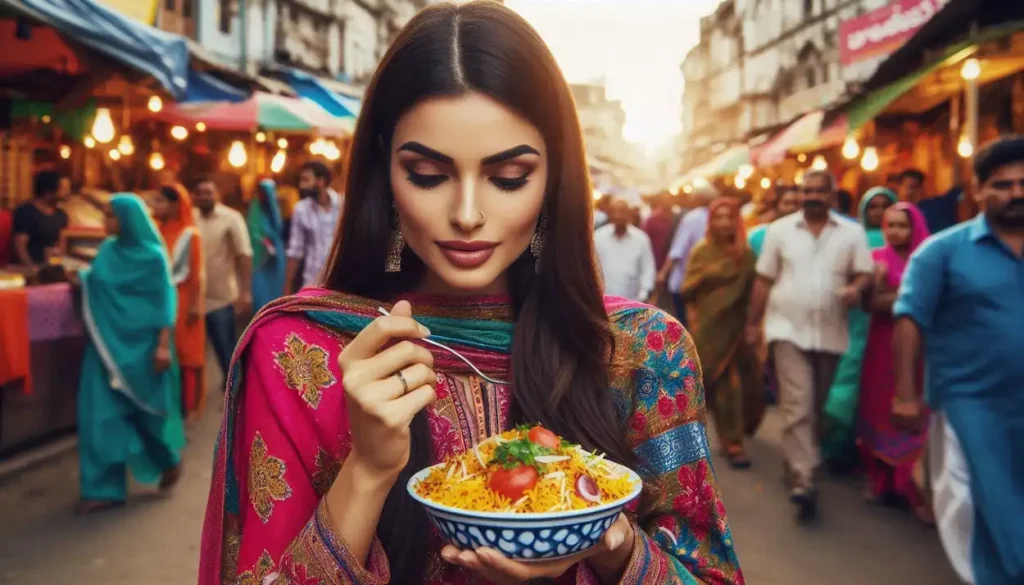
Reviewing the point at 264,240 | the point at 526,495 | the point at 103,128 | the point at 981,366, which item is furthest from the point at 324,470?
the point at 103,128

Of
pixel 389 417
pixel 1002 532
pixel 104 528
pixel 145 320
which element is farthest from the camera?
pixel 145 320

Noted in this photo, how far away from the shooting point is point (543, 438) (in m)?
1.46

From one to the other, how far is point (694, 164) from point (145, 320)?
53.6 meters

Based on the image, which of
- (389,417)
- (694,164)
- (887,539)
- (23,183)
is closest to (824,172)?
(887,539)

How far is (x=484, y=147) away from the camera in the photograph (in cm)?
156

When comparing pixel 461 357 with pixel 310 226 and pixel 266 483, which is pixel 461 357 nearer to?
pixel 266 483

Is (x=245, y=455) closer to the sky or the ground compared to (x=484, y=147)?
closer to the ground

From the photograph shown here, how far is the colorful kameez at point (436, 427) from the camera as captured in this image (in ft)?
5.13

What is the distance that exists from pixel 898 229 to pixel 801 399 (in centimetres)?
144

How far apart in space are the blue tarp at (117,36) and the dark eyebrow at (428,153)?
5.06 meters

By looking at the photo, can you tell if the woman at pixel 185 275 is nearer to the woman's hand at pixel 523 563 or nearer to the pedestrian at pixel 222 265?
the pedestrian at pixel 222 265

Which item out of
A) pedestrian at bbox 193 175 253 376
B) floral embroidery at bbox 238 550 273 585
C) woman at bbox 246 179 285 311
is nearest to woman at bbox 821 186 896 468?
pedestrian at bbox 193 175 253 376

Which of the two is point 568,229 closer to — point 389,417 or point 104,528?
point 389,417

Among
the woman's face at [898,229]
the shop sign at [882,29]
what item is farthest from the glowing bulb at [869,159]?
the woman's face at [898,229]
